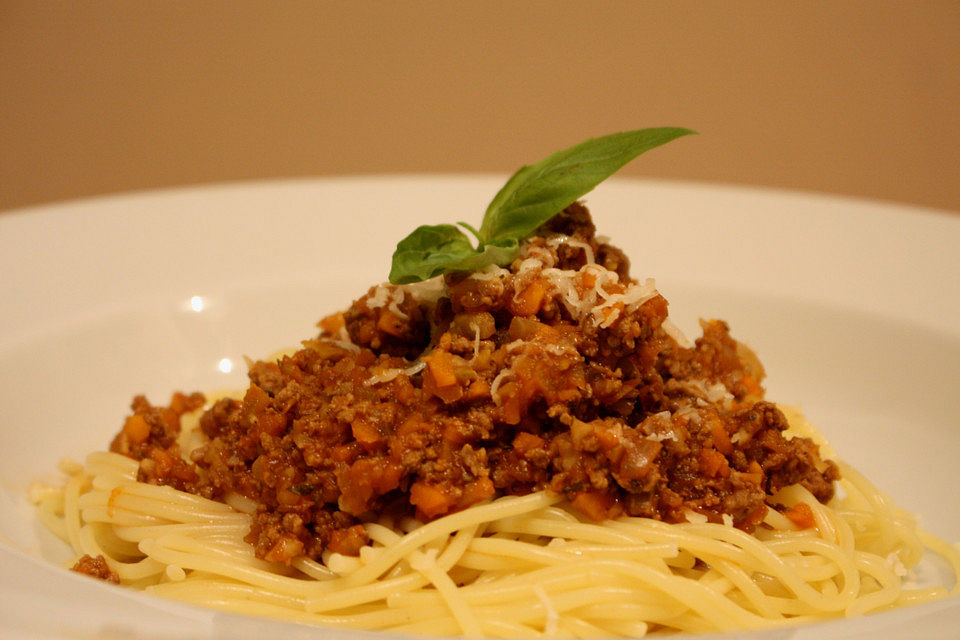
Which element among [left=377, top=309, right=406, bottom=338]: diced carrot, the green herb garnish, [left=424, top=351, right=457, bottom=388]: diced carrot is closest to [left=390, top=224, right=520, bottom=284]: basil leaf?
the green herb garnish

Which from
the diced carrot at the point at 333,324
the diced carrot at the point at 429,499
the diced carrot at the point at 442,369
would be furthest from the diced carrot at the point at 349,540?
the diced carrot at the point at 333,324

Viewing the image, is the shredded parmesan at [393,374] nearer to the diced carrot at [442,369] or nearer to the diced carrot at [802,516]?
the diced carrot at [442,369]

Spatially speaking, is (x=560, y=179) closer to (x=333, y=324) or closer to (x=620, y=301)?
(x=620, y=301)

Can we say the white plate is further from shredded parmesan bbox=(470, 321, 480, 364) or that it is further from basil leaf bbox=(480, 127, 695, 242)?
basil leaf bbox=(480, 127, 695, 242)

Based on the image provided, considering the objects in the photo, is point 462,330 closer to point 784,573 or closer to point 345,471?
point 345,471

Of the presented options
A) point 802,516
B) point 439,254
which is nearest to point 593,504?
point 802,516

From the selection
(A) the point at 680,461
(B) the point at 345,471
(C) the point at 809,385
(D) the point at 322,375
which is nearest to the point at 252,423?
(D) the point at 322,375
